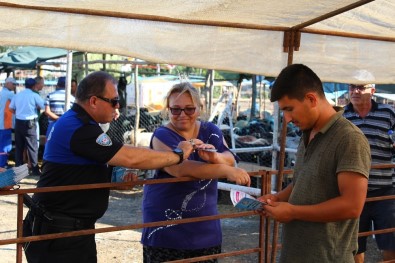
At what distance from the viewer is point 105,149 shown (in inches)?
113

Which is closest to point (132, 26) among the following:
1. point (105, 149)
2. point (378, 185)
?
point (105, 149)

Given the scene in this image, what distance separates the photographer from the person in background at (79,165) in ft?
9.59

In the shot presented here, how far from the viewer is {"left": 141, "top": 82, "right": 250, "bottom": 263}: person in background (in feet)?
10.9

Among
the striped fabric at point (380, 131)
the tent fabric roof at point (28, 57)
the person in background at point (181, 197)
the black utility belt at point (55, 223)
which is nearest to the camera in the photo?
the black utility belt at point (55, 223)

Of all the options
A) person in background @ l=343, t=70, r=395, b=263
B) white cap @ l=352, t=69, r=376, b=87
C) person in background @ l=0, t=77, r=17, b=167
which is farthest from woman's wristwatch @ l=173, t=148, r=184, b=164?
person in background @ l=0, t=77, r=17, b=167

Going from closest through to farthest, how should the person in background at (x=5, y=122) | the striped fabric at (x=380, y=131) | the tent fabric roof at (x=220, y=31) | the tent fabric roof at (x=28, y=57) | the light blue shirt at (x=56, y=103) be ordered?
the tent fabric roof at (x=220, y=31) < the striped fabric at (x=380, y=131) < the light blue shirt at (x=56, y=103) < the person in background at (x=5, y=122) < the tent fabric roof at (x=28, y=57)

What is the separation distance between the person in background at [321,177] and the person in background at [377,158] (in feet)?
7.80

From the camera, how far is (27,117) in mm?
11742

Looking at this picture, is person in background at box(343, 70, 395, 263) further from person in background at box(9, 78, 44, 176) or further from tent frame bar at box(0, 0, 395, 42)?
person in background at box(9, 78, 44, 176)

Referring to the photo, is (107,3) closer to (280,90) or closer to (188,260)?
(280,90)

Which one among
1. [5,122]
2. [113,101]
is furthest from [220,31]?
[5,122]

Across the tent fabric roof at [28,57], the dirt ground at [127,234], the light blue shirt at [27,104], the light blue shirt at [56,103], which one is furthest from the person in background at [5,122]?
the tent fabric roof at [28,57]

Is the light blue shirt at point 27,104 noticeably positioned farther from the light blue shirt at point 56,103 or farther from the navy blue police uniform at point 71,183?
the navy blue police uniform at point 71,183

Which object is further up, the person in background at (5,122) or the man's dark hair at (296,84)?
the man's dark hair at (296,84)
